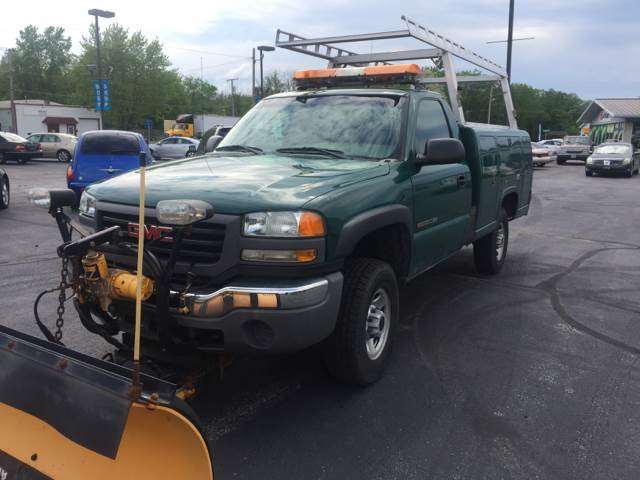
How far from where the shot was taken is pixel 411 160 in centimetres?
425

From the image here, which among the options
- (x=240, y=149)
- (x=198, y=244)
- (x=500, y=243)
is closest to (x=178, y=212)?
(x=198, y=244)

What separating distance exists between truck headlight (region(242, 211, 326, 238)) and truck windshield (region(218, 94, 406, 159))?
4.26ft

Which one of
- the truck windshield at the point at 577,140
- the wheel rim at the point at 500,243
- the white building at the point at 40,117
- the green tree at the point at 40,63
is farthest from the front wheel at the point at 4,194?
the green tree at the point at 40,63

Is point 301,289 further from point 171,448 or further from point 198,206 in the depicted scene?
point 171,448

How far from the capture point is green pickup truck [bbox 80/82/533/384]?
2994mm

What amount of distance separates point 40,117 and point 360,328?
60.0 metres

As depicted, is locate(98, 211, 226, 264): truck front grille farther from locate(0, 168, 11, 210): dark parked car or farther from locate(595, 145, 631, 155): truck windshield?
locate(595, 145, 631, 155): truck windshield

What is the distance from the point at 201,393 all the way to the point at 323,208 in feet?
5.05

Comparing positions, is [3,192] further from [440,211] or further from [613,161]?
[613,161]

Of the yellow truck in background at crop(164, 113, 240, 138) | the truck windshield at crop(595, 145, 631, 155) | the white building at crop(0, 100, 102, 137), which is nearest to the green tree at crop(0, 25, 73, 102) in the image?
the white building at crop(0, 100, 102, 137)

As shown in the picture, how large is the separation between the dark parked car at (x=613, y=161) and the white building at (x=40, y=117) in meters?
44.6

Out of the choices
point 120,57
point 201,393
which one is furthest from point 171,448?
point 120,57

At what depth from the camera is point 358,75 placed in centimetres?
534

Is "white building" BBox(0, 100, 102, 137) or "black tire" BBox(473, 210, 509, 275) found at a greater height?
"white building" BBox(0, 100, 102, 137)
